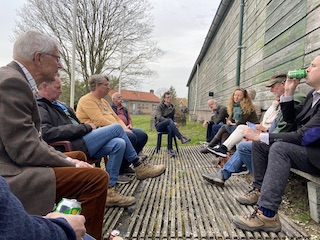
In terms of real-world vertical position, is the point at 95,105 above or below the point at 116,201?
above

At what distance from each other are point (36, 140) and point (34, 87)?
41 centimetres

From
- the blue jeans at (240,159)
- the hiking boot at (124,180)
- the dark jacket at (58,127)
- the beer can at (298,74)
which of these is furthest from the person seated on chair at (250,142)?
the dark jacket at (58,127)

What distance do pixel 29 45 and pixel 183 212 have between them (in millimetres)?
2010

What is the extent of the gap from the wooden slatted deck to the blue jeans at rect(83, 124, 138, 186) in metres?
0.46

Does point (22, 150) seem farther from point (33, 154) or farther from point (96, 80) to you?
point (96, 80)

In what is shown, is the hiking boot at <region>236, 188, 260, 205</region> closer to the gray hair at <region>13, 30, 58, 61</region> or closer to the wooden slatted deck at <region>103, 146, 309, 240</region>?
the wooden slatted deck at <region>103, 146, 309, 240</region>

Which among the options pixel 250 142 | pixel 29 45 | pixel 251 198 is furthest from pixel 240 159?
pixel 29 45

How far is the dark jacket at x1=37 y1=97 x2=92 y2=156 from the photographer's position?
8.15ft

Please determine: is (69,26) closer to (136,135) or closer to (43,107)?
A: (136,135)

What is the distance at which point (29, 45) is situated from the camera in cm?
169

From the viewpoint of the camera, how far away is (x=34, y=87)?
173 centimetres

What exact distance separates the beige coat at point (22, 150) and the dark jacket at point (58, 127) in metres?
0.96

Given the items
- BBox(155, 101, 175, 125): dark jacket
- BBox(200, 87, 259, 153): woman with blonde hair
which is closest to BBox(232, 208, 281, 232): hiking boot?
BBox(200, 87, 259, 153): woman with blonde hair

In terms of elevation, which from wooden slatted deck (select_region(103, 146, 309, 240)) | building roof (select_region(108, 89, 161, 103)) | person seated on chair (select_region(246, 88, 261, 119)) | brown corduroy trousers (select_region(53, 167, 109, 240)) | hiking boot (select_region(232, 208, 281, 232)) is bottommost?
wooden slatted deck (select_region(103, 146, 309, 240))
